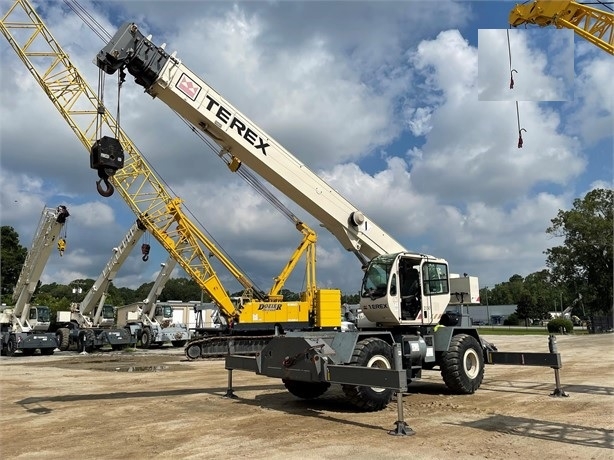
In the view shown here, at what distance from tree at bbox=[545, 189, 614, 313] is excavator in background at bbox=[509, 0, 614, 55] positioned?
41.1m

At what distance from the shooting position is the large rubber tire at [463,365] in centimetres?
1133

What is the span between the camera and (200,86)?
39.3ft

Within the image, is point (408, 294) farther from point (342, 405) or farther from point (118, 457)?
point (118, 457)

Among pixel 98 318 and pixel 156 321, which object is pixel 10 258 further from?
pixel 156 321

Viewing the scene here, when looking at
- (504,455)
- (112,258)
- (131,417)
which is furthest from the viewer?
(112,258)

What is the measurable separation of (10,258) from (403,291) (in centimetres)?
6435

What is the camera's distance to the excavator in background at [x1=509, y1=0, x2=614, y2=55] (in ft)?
62.8

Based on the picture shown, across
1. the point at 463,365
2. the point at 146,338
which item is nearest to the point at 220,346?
the point at 146,338

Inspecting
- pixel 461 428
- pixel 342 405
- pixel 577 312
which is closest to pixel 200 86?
pixel 342 405

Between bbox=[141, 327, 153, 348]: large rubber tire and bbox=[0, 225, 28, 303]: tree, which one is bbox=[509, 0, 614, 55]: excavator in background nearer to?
bbox=[141, 327, 153, 348]: large rubber tire

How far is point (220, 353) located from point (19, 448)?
51.5 ft

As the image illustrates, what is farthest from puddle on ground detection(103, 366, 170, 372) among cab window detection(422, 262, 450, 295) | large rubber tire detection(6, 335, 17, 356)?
large rubber tire detection(6, 335, 17, 356)

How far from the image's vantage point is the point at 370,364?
981cm

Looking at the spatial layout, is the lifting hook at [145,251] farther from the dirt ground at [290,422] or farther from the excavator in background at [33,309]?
the dirt ground at [290,422]
